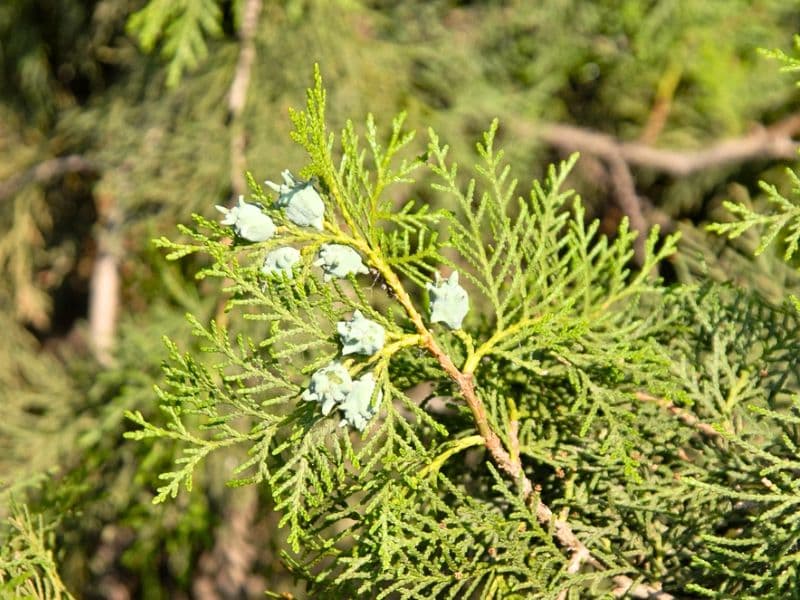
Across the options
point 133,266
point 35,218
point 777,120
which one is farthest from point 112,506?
point 777,120

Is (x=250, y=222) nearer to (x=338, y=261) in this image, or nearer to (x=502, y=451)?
(x=338, y=261)

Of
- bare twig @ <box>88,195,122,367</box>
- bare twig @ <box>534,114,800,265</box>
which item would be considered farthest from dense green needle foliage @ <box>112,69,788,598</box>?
bare twig @ <box>88,195,122,367</box>

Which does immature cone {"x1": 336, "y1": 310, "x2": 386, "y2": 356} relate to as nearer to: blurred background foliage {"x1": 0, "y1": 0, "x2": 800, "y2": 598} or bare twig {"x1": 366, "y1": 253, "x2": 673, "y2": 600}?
bare twig {"x1": 366, "y1": 253, "x2": 673, "y2": 600}

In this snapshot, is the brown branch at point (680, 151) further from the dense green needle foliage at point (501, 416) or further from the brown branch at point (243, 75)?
the dense green needle foliage at point (501, 416)

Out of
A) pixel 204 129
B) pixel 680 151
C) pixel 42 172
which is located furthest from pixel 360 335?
pixel 680 151

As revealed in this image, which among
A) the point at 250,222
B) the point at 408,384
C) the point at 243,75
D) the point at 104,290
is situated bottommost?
the point at 104,290

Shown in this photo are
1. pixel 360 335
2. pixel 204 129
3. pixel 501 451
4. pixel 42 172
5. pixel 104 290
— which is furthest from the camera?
pixel 104 290

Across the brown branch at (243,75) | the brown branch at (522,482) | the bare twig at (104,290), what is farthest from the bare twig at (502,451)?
the bare twig at (104,290)
